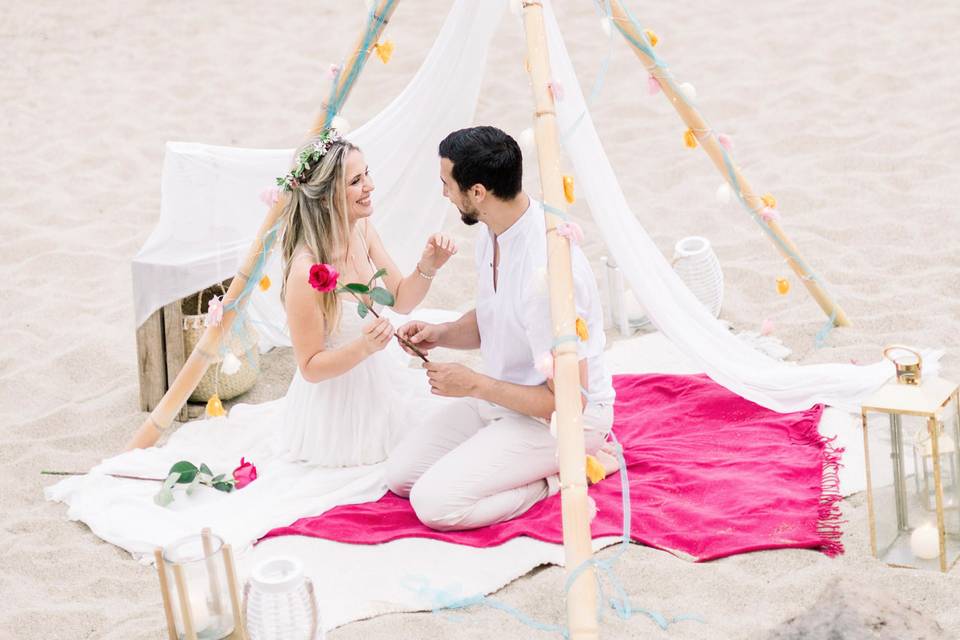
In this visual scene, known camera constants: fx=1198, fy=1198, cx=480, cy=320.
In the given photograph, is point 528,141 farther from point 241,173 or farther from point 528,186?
point 528,186

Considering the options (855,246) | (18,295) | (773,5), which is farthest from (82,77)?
(855,246)

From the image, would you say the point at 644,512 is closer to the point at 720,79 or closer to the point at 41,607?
the point at 41,607

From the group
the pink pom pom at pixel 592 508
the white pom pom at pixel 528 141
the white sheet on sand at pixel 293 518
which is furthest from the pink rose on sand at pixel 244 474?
the white pom pom at pixel 528 141

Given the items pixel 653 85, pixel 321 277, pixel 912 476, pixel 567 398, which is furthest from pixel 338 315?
pixel 912 476

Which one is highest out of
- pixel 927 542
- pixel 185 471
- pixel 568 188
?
pixel 568 188

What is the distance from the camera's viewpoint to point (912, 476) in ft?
8.85

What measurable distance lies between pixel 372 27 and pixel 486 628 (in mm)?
1577

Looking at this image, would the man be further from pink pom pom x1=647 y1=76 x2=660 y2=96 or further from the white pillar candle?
the white pillar candle

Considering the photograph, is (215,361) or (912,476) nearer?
(912,476)

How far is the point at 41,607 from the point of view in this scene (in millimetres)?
2787

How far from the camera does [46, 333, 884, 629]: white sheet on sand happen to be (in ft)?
9.09

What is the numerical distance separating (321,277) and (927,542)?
1.50 metres

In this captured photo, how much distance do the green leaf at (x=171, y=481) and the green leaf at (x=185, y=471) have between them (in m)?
0.02

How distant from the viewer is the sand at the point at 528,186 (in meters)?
2.74
